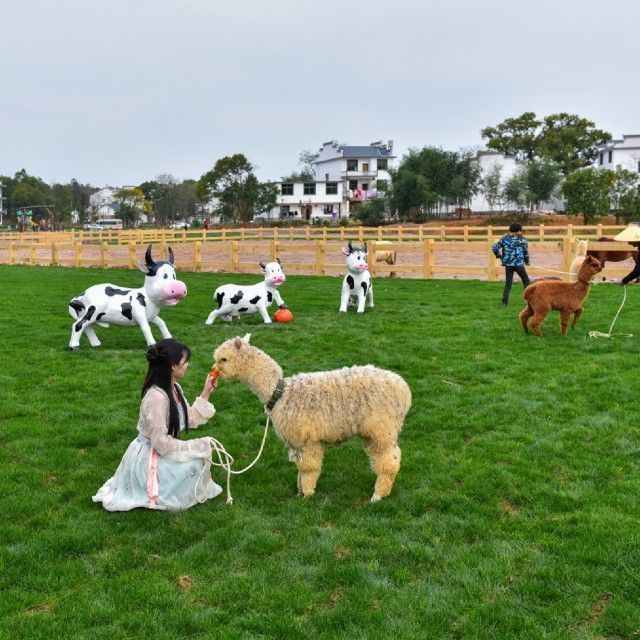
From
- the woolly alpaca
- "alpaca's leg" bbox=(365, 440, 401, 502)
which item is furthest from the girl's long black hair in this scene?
"alpaca's leg" bbox=(365, 440, 401, 502)

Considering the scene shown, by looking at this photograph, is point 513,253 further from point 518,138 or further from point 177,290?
point 518,138

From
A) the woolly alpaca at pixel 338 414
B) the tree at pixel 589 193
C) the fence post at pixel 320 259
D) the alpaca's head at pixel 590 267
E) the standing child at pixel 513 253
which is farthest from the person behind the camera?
the tree at pixel 589 193

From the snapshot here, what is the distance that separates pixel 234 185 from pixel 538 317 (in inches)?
2317

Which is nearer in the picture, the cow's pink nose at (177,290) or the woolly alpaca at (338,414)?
the woolly alpaca at (338,414)

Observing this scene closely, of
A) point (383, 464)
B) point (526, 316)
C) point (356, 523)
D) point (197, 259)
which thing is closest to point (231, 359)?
point (383, 464)

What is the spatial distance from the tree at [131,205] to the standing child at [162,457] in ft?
262

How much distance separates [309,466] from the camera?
5004mm

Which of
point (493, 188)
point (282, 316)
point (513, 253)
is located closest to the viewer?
point (282, 316)

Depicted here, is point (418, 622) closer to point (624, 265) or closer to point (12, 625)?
point (12, 625)

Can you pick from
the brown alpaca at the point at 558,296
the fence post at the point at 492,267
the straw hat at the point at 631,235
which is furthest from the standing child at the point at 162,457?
the fence post at the point at 492,267

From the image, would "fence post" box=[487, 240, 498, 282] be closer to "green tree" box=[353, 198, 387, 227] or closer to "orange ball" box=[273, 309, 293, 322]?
"orange ball" box=[273, 309, 293, 322]

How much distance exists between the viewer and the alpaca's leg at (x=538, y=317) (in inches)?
397

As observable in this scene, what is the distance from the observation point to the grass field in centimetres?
362

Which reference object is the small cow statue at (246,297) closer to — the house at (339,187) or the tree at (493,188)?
the tree at (493,188)
